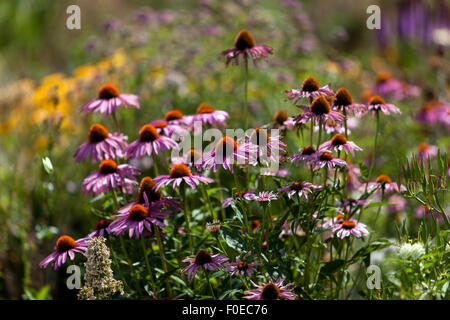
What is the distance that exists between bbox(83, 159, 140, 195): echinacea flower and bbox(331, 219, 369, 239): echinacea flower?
0.74 metres

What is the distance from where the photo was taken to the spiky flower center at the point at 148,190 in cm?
163

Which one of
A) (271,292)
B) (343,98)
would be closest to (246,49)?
(343,98)

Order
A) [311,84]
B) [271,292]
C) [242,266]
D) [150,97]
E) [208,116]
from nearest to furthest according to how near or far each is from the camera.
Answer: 1. [271,292]
2. [242,266]
3. [311,84]
4. [208,116]
5. [150,97]

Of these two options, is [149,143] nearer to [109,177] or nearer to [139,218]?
[109,177]

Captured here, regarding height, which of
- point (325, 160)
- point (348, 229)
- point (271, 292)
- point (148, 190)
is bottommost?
point (271, 292)

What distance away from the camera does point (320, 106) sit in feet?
5.14

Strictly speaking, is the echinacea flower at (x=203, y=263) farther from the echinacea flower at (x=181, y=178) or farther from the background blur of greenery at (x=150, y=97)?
the background blur of greenery at (x=150, y=97)

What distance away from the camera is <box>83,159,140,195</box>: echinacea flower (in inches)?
68.1

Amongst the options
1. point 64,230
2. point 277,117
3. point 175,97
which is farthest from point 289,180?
point 175,97

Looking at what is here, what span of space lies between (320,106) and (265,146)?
0.22m

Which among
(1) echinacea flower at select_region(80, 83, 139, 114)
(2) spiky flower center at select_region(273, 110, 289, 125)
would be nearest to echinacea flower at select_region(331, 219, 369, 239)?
(2) spiky flower center at select_region(273, 110, 289, 125)

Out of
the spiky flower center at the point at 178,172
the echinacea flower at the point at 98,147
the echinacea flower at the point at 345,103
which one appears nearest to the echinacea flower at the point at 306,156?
the echinacea flower at the point at 345,103

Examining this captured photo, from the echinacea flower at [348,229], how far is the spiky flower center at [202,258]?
48cm

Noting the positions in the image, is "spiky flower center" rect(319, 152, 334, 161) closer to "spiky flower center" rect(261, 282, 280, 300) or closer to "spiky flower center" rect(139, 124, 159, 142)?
"spiky flower center" rect(261, 282, 280, 300)
